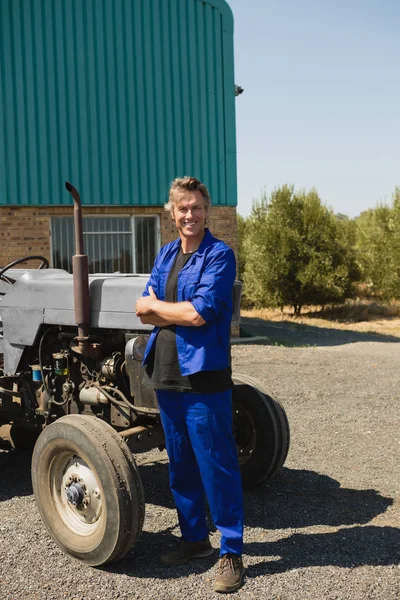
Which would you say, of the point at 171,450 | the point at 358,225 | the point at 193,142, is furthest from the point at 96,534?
the point at 358,225

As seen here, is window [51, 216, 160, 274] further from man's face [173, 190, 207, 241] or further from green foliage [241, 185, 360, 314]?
green foliage [241, 185, 360, 314]

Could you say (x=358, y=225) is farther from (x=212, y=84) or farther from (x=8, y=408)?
(x=8, y=408)

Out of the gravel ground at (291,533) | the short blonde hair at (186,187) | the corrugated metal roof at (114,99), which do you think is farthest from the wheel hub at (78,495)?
the corrugated metal roof at (114,99)

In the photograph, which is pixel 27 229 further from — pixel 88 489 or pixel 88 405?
pixel 88 489

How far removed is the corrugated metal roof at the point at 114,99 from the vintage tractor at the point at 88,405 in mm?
7515

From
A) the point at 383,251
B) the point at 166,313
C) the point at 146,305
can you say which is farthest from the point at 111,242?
the point at 383,251

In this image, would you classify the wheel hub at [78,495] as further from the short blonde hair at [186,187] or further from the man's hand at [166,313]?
the short blonde hair at [186,187]

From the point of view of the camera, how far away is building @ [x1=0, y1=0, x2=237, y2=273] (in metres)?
12.2

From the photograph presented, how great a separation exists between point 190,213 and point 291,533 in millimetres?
2067

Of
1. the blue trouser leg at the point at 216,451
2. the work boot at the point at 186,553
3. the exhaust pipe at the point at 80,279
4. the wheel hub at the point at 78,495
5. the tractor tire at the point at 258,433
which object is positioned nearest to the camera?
the blue trouser leg at the point at 216,451

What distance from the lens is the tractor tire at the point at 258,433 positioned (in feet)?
15.8

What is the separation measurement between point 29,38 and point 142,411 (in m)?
10.1

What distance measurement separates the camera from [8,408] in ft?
16.0

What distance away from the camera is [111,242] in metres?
12.8
